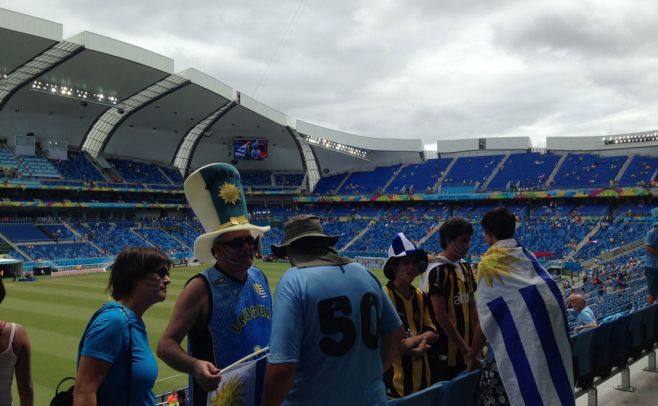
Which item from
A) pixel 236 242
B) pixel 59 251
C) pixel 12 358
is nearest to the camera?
pixel 236 242

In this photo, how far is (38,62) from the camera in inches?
1318

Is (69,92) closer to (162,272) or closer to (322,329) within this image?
(162,272)

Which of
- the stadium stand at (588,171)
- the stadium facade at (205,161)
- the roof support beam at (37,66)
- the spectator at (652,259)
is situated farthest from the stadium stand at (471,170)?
the spectator at (652,259)

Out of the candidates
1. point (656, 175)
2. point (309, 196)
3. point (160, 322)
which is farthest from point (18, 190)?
point (656, 175)

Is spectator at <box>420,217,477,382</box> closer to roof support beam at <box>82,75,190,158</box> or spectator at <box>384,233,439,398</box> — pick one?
spectator at <box>384,233,439,398</box>

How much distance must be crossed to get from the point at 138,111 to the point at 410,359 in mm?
46349

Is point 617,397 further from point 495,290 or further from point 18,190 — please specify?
point 18,190

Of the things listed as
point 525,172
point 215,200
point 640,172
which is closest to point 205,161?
point 525,172

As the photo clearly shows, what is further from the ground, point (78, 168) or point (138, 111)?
point (138, 111)

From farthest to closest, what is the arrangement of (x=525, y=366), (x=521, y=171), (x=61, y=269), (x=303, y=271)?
1. (x=521, y=171)
2. (x=61, y=269)
3. (x=525, y=366)
4. (x=303, y=271)

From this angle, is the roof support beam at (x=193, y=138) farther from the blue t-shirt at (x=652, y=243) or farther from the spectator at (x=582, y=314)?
the blue t-shirt at (x=652, y=243)

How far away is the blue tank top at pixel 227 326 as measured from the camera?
9.95 ft

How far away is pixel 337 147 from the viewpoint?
59.5 m

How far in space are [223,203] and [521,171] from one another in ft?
177
